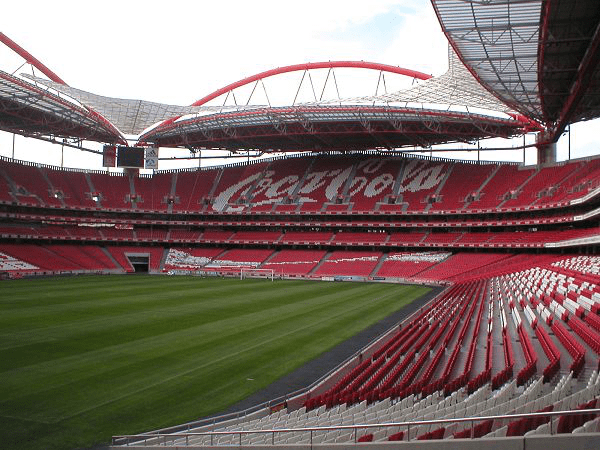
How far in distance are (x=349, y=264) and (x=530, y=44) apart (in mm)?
33037

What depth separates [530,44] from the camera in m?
27.8

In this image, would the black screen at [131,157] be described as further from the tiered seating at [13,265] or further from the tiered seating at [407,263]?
the tiered seating at [407,263]

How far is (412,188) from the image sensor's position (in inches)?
2491

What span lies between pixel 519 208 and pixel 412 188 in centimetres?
1427

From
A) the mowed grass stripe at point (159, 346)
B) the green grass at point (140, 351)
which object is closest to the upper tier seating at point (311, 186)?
the green grass at point (140, 351)

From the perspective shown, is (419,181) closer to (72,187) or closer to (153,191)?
(153,191)

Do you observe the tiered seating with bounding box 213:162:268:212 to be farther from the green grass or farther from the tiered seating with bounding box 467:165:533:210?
the green grass

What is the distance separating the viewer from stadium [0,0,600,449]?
11.6 m

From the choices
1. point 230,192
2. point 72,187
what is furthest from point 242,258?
point 72,187

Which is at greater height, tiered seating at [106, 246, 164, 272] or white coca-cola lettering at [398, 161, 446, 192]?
white coca-cola lettering at [398, 161, 446, 192]

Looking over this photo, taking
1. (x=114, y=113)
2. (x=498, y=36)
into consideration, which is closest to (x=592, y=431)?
(x=498, y=36)

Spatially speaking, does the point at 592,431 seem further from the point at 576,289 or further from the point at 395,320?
the point at 395,320

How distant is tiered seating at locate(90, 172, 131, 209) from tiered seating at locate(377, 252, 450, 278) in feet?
109

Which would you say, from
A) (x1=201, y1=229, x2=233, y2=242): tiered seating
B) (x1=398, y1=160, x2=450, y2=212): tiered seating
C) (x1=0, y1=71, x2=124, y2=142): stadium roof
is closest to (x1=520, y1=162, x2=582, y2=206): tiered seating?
(x1=398, y1=160, x2=450, y2=212): tiered seating
